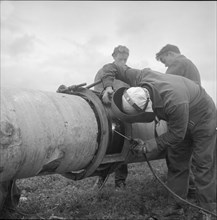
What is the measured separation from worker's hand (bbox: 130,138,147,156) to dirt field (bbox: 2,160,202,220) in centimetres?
87

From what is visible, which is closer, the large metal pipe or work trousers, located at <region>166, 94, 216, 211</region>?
the large metal pipe

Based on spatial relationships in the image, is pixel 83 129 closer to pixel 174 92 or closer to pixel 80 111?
pixel 80 111

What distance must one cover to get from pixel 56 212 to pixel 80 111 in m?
1.42

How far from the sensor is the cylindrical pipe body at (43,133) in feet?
8.41

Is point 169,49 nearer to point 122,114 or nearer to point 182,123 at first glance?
point 182,123

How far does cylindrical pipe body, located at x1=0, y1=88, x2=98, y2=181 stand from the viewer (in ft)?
8.41

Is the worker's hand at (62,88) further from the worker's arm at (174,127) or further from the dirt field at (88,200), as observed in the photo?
the dirt field at (88,200)

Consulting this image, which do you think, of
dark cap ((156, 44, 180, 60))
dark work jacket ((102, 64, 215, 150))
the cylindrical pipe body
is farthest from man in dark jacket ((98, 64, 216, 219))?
dark cap ((156, 44, 180, 60))

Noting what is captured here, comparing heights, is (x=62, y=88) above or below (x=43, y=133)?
above

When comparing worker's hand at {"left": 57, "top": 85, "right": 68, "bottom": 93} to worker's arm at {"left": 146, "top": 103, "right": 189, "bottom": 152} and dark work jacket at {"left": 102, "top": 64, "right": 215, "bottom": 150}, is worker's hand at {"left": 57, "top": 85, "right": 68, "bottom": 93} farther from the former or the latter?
worker's arm at {"left": 146, "top": 103, "right": 189, "bottom": 152}

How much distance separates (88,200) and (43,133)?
193 centimetres

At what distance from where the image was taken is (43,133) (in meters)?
2.73

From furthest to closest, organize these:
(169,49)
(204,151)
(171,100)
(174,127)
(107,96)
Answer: (169,49) < (204,151) < (107,96) < (174,127) < (171,100)

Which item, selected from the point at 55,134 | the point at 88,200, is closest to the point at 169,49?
the point at 88,200
